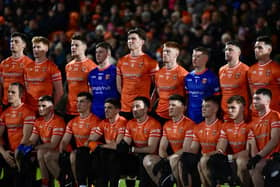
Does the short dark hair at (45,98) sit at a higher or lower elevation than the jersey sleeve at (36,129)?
higher

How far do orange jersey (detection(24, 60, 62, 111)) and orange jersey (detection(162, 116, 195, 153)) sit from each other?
208 cm

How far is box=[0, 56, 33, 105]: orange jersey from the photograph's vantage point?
11.2m

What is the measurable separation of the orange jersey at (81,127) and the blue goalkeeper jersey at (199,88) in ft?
4.39

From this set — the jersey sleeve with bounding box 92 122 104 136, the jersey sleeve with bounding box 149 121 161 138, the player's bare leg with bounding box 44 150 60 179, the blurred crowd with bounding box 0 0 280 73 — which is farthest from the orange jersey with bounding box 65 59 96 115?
the blurred crowd with bounding box 0 0 280 73

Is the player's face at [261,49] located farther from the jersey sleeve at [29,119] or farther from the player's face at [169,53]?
the jersey sleeve at [29,119]

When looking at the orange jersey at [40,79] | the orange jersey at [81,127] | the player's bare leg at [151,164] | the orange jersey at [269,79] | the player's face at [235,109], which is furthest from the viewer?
the orange jersey at [40,79]

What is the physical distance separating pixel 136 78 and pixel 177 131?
1.22m

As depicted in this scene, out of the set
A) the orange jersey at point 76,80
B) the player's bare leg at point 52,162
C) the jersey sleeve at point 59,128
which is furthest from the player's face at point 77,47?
the player's bare leg at point 52,162

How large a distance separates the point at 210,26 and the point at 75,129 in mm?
5068

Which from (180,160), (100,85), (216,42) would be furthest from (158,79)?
(216,42)

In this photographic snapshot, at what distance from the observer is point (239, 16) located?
15477 millimetres

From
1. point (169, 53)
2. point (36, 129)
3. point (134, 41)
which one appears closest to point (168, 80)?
point (169, 53)

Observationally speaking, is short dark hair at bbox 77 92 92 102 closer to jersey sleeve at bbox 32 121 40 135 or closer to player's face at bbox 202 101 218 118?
jersey sleeve at bbox 32 121 40 135

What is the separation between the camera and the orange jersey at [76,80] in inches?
428
